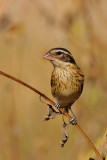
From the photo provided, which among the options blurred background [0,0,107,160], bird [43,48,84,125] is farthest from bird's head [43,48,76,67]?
blurred background [0,0,107,160]

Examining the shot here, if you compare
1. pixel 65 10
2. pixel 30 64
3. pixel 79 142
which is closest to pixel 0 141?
pixel 79 142

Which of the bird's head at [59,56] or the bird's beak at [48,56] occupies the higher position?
the bird's head at [59,56]

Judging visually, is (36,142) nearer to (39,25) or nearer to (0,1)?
(0,1)

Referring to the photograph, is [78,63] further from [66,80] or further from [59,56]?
[59,56]

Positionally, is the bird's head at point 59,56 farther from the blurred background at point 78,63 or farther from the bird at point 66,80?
the blurred background at point 78,63

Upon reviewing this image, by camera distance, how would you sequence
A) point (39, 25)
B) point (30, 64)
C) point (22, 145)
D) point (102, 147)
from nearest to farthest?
1. point (102, 147)
2. point (22, 145)
3. point (30, 64)
4. point (39, 25)

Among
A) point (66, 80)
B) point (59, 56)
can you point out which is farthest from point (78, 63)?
point (59, 56)

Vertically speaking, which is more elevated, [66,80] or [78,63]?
[78,63]

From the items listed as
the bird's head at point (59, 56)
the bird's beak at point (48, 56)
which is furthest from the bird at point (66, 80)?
the bird's beak at point (48, 56)
